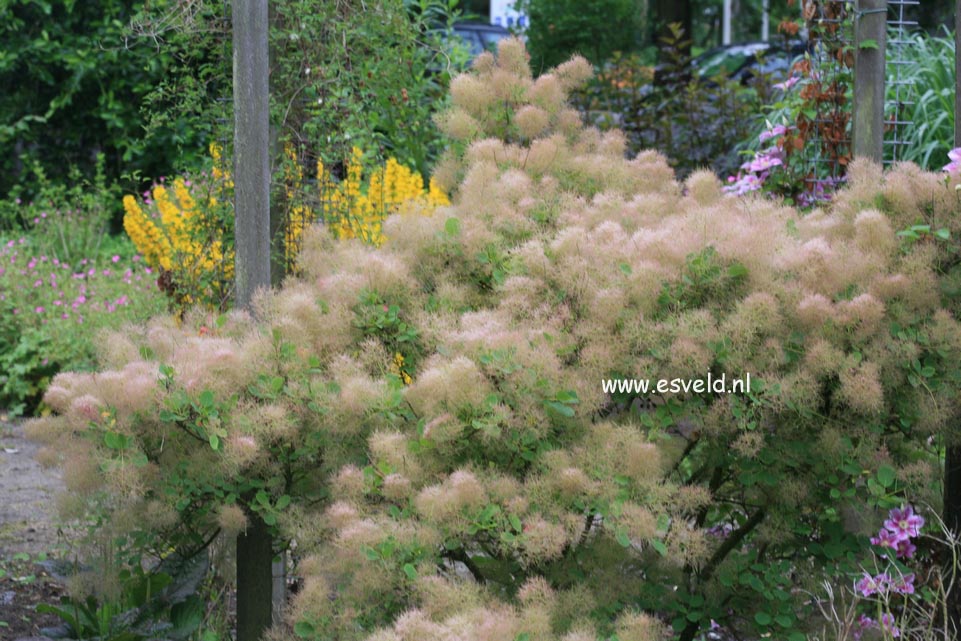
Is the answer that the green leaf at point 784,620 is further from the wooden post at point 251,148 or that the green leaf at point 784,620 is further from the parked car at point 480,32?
the parked car at point 480,32

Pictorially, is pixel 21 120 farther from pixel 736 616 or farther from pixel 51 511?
pixel 736 616

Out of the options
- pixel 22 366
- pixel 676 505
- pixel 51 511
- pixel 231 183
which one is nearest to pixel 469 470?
pixel 676 505

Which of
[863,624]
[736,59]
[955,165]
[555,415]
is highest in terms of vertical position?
[736,59]

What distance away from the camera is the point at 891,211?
8.11 feet

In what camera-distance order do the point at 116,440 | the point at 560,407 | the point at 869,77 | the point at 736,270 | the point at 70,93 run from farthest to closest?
the point at 70,93, the point at 869,77, the point at 116,440, the point at 736,270, the point at 560,407

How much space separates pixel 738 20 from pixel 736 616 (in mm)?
29517

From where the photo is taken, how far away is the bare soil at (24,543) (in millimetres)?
3354

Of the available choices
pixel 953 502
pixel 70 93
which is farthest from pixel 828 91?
pixel 70 93

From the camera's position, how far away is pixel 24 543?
4.08 m

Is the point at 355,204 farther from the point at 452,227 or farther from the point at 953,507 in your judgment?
the point at 953,507

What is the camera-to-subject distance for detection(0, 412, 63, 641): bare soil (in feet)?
11.0

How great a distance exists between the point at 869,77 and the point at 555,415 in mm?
1940

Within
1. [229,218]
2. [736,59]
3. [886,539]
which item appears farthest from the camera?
[736,59]

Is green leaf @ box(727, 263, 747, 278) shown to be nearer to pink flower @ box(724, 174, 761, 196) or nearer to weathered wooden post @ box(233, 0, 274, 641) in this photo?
weathered wooden post @ box(233, 0, 274, 641)
